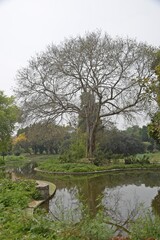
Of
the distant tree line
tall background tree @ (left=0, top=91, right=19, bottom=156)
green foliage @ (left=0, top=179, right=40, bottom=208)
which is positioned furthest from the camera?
the distant tree line

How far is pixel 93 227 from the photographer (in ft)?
17.0

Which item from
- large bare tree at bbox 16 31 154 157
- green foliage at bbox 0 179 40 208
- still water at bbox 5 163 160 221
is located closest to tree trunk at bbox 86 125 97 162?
large bare tree at bbox 16 31 154 157

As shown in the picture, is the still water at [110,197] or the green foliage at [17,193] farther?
the green foliage at [17,193]

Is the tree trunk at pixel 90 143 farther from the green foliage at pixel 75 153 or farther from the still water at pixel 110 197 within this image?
the still water at pixel 110 197

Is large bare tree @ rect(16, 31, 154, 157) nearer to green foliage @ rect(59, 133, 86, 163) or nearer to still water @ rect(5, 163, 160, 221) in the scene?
green foliage @ rect(59, 133, 86, 163)

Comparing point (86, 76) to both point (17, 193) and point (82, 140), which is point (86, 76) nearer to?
point (82, 140)

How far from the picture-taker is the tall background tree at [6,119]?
21.9 m

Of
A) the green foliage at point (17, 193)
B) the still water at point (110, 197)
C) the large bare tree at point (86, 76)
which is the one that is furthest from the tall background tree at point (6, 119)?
the green foliage at point (17, 193)

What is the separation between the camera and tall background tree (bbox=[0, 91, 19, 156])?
862 inches

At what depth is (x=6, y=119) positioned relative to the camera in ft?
74.2

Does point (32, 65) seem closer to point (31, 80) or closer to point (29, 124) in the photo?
point (31, 80)

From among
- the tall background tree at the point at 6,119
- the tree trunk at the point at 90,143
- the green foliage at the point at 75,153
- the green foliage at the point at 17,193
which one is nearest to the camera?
the green foliage at the point at 17,193

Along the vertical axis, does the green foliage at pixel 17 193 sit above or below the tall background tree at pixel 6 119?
below

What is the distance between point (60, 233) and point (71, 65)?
61.2 ft
